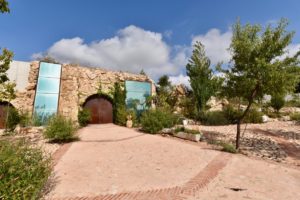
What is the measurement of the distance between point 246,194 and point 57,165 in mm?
4251

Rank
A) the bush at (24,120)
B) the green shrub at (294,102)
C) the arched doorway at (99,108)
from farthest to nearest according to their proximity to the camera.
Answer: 1. the green shrub at (294,102)
2. the arched doorway at (99,108)
3. the bush at (24,120)

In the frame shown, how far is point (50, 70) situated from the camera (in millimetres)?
11625

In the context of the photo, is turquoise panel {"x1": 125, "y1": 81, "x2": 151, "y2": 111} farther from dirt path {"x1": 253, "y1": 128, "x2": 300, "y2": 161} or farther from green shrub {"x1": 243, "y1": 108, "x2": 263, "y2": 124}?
dirt path {"x1": 253, "y1": 128, "x2": 300, "y2": 161}

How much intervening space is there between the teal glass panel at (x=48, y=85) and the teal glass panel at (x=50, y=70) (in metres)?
0.28

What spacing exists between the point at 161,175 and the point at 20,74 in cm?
1153

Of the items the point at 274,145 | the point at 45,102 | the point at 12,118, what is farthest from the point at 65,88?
the point at 274,145

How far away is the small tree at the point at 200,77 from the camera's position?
13.1 m

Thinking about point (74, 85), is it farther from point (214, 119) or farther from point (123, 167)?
point (214, 119)

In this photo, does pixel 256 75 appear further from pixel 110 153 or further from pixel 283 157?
pixel 110 153

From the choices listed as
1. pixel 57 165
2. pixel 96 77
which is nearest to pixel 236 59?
pixel 57 165

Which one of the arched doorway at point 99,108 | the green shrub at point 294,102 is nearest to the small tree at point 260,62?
the arched doorway at point 99,108

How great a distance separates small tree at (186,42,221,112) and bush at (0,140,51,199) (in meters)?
10.9

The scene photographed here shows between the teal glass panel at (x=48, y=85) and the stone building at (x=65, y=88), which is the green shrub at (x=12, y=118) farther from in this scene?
the teal glass panel at (x=48, y=85)

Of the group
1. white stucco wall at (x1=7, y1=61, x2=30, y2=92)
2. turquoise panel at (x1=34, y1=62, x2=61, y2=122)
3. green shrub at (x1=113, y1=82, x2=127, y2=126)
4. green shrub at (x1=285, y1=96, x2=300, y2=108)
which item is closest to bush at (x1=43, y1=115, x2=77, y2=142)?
turquoise panel at (x1=34, y1=62, x2=61, y2=122)
